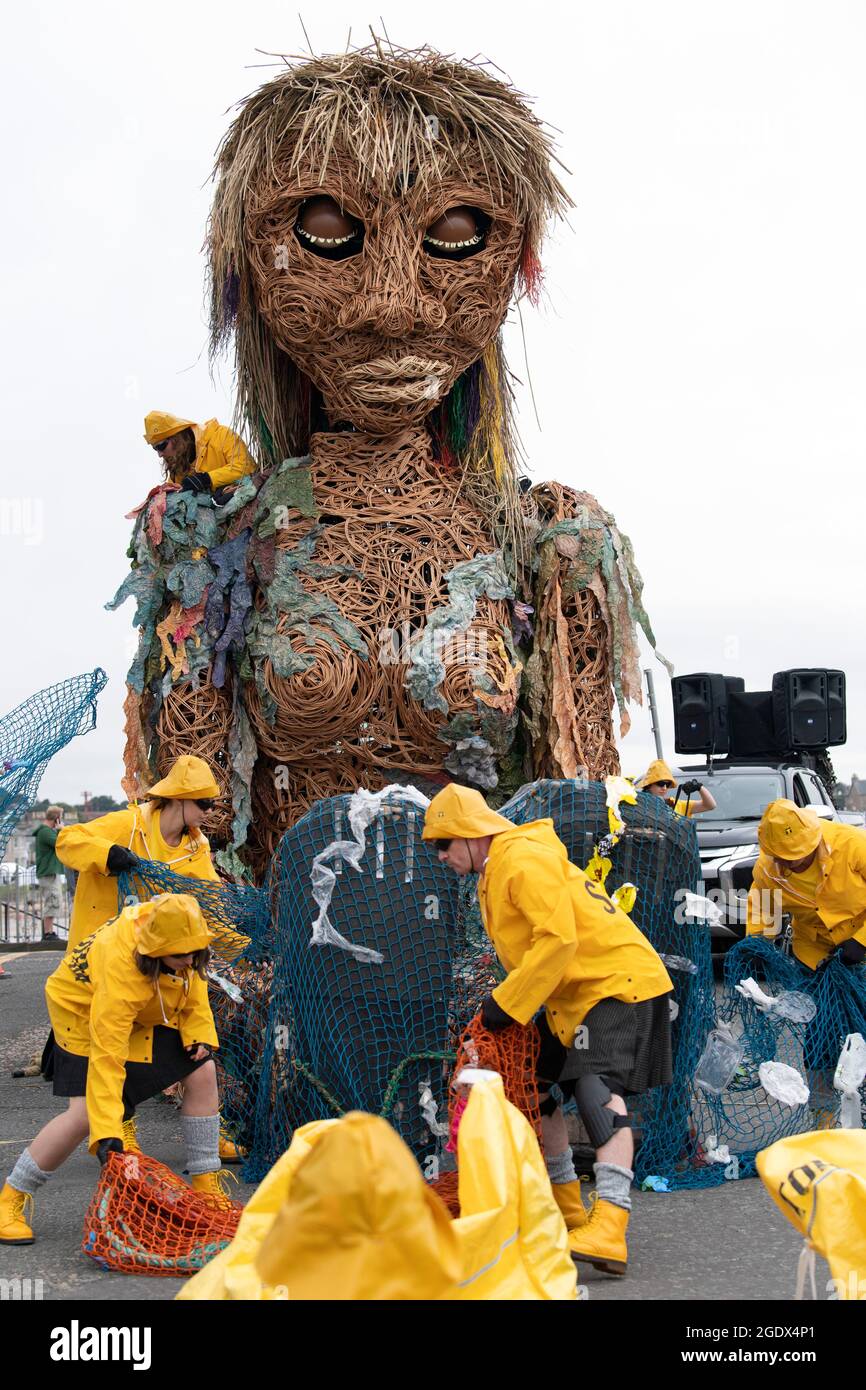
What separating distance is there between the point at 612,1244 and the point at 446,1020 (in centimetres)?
119

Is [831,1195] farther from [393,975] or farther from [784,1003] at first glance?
[784,1003]

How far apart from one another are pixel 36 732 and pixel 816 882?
3.68 meters

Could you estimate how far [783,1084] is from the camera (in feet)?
17.3

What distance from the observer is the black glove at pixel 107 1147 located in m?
4.45

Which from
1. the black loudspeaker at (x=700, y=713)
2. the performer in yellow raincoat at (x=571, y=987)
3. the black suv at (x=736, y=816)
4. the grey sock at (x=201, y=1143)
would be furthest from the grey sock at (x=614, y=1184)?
the black loudspeaker at (x=700, y=713)

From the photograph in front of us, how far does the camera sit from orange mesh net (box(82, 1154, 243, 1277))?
4.21 meters

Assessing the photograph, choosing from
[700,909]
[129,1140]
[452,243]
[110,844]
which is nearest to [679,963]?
[700,909]

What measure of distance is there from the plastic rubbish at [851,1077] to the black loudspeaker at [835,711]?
1009cm

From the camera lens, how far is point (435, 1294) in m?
A: 1.97

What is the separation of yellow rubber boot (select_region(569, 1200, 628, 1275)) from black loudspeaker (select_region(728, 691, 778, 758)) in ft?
40.5

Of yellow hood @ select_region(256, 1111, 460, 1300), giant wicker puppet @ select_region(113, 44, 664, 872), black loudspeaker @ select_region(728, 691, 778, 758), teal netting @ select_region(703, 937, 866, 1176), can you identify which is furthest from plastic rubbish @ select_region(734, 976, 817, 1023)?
black loudspeaker @ select_region(728, 691, 778, 758)
